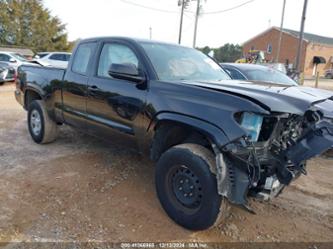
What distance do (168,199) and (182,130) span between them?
2.45 ft

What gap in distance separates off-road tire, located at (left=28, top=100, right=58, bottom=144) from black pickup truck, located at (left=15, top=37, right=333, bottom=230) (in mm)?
1354

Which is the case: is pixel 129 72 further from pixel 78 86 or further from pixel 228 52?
pixel 228 52

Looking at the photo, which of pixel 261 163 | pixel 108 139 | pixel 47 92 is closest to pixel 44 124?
pixel 47 92

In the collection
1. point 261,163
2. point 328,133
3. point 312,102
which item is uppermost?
point 312,102

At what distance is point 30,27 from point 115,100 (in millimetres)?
45389

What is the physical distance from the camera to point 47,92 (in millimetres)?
5719

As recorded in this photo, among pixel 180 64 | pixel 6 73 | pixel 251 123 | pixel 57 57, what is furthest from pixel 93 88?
pixel 57 57

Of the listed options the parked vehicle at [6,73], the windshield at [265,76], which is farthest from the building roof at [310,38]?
the windshield at [265,76]

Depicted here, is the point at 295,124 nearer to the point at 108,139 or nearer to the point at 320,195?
the point at 320,195

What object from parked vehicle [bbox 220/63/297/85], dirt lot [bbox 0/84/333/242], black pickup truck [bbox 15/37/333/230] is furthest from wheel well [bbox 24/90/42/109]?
parked vehicle [bbox 220/63/297/85]

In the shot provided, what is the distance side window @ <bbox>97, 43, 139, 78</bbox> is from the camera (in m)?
4.35

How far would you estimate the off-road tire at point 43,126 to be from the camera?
19.2 feet

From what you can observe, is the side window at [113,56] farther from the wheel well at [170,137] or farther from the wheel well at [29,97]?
the wheel well at [29,97]

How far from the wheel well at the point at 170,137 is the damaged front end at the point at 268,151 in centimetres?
57
